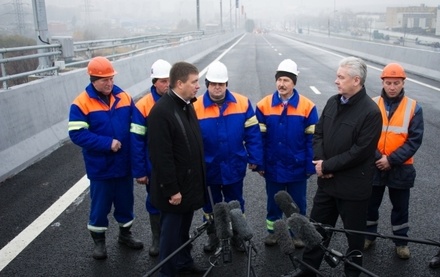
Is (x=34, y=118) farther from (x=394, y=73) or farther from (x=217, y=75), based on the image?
(x=394, y=73)

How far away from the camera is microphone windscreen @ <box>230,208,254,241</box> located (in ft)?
10.7

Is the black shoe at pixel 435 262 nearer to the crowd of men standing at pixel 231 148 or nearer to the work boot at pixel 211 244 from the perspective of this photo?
the crowd of men standing at pixel 231 148

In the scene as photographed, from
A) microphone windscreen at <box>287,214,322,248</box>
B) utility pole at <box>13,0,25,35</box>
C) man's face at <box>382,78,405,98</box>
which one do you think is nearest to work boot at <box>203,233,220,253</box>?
microphone windscreen at <box>287,214,322,248</box>

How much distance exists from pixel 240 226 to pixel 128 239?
1.81m

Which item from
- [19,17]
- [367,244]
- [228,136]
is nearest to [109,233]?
[228,136]

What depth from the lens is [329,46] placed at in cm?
4381

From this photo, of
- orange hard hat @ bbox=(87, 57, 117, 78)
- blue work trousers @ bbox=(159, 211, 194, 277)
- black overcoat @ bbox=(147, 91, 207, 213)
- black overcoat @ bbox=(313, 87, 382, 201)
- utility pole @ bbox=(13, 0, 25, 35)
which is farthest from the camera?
utility pole @ bbox=(13, 0, 25, 35)

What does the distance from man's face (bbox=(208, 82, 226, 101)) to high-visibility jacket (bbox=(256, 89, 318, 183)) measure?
55cm

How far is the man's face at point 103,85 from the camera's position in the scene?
4281mm

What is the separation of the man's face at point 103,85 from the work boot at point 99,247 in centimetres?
141

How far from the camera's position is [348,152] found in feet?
11.9

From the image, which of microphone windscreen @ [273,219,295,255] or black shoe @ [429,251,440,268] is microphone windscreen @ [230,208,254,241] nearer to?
microphone windscreen @ [273,219,295,255]

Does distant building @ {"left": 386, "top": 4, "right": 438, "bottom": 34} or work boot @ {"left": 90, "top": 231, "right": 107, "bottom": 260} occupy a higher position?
distant building @ {"left": 386, "top": 4, "right": 438, "bottom": 34}

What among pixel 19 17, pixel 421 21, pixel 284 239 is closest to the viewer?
pixel 284 239
